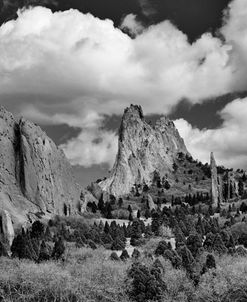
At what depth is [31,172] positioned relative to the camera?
146 metres

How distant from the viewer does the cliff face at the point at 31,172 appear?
138750 millimetres

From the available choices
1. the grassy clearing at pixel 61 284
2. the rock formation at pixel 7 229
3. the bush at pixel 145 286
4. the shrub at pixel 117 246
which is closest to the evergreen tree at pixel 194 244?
the shrub at pixel 117 246

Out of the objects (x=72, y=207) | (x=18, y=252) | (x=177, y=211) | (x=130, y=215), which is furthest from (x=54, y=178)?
(x=18, y=252)

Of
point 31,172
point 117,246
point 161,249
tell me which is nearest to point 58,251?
point 117,246

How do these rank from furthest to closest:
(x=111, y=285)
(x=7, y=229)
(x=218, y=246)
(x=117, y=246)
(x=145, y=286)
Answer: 1. (x=7, y=229)
2. (x=117, y=246)
3. (x=218, y=246)
4. (x=111, y=285)
5. (x=145, y=286)

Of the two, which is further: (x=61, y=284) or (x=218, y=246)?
(x=218, y=246)

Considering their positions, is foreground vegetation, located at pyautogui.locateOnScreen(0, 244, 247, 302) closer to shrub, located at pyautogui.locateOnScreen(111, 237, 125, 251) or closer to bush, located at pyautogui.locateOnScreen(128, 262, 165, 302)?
bush, located at pyautogui.locateOnScreen(128, 262, 165, 302)

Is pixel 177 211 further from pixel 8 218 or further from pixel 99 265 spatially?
pixel 99 265

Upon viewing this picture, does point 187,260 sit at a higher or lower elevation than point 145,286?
higher

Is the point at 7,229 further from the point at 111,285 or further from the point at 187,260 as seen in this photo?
the point at 111,285

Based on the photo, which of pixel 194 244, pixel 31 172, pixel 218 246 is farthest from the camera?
pixel 31 172

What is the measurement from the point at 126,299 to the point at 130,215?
95764 millimetres

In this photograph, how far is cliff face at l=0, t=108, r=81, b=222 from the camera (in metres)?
139

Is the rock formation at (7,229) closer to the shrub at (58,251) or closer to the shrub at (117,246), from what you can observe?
the shrub at (117,246)
